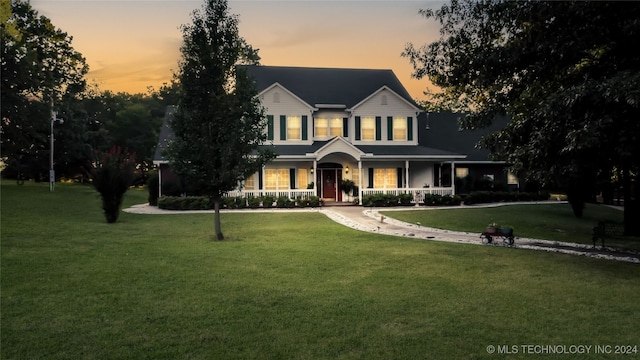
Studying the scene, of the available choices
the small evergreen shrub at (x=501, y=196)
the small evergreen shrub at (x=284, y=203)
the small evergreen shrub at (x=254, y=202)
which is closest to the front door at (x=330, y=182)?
the small evergreen shrub at (x=284, y=203)

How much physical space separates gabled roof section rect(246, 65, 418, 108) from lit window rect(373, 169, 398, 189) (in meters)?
5.13

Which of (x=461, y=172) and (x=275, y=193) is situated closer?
(x=275, y=193)

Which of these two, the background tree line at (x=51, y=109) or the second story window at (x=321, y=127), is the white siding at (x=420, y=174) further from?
the background tree line at (x=51, y=109)

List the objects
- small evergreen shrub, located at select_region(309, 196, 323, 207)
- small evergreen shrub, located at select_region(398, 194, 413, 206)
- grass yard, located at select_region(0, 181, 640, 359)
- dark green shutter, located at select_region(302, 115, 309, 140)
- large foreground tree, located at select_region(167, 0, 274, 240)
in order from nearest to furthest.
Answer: grass yard, located at select_region(0, 181, 640, 359)
large foreground tree, located at select_region(167, 0, 274, 240)
small evergreen shrub, located at select_region(309, 196, 323, 207)
small evergreen shrub, located at select_region(398, 194, 413, 206)
dark green shutter, located at select_region(302, 115, 309, 140)

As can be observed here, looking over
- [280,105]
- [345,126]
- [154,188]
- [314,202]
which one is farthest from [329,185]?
[154,188]

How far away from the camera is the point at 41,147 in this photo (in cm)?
4281

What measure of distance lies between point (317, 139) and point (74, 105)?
31196 millimetres

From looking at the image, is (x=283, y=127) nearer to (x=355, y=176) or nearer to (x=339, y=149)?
(x=339, y=149)

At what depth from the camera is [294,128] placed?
2955 centimetres

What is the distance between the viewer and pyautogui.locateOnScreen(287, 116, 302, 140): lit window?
29438mm

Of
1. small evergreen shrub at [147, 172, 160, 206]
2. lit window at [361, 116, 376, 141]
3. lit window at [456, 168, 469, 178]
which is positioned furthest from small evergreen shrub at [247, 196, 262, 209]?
lit window at [456, 168, 469, 178]

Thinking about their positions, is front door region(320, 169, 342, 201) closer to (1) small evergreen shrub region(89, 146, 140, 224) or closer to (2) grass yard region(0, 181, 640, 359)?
(1) small evergreen shrub region(89, 146, 140, 224)

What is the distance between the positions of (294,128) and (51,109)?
2127 cm

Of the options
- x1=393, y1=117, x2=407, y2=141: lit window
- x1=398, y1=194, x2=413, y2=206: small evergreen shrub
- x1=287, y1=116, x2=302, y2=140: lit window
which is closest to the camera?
x1=398, y1=194, x2=413, y2=206: small evergreen shrub
